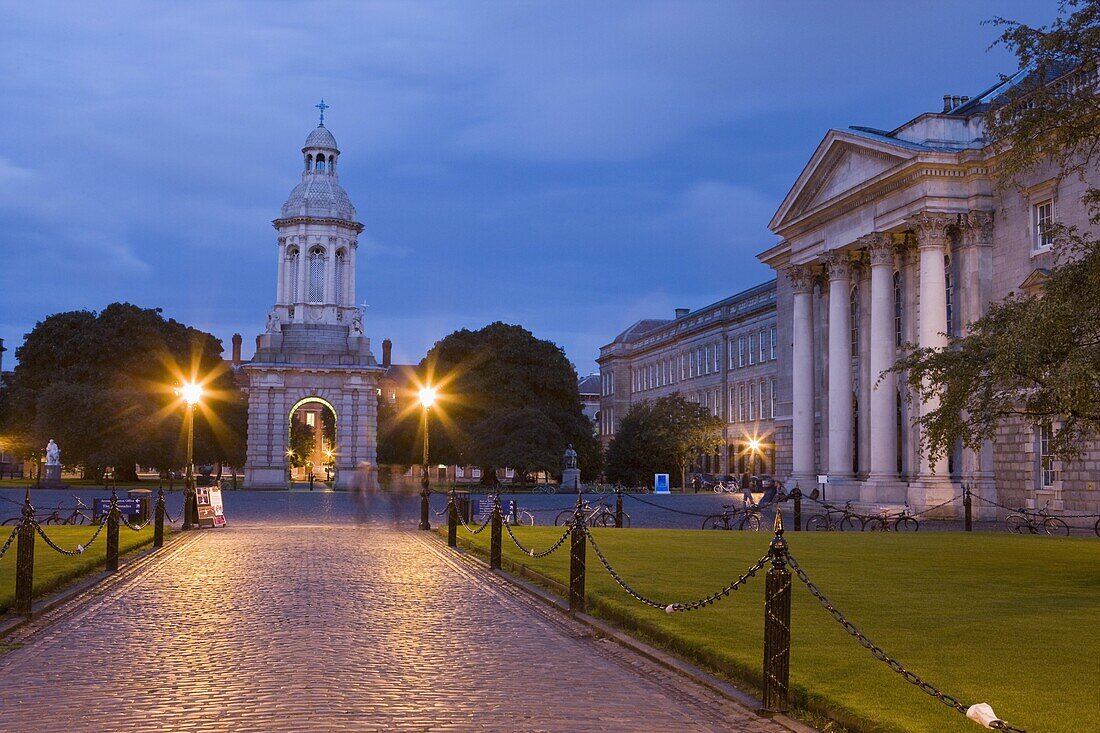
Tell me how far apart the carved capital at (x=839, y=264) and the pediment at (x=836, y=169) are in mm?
2245

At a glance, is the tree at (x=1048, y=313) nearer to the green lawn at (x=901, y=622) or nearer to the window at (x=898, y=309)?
the green lawn at (x=901, y=622)

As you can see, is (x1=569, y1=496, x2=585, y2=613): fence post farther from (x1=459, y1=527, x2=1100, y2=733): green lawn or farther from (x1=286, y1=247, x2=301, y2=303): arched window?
(x1=286, y1=247, x2=301, y2=303): arched window

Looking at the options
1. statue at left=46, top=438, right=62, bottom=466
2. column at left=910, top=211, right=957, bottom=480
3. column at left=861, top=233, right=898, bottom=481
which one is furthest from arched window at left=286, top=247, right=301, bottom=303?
column at left=910, top=211, right=957, bottom=480

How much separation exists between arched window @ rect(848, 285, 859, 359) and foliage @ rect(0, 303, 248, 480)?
4564cm

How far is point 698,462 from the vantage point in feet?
356

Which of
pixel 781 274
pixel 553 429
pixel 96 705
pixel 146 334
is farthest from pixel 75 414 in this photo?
pixel 96 705

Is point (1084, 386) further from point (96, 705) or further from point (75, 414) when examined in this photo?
point (75, 414)

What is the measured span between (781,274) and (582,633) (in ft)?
165

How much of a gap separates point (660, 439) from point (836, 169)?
39987mm

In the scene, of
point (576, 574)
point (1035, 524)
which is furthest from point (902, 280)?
point (576, 574)

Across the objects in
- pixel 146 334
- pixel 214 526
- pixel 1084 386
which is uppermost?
pixel 146 334

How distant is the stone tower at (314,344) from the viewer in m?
82.0

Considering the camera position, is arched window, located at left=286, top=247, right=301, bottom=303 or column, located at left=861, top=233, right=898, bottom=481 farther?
arched window, located at left=286, top=247, right=301, bottom=303

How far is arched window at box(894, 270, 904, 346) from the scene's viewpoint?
49.3 meters
